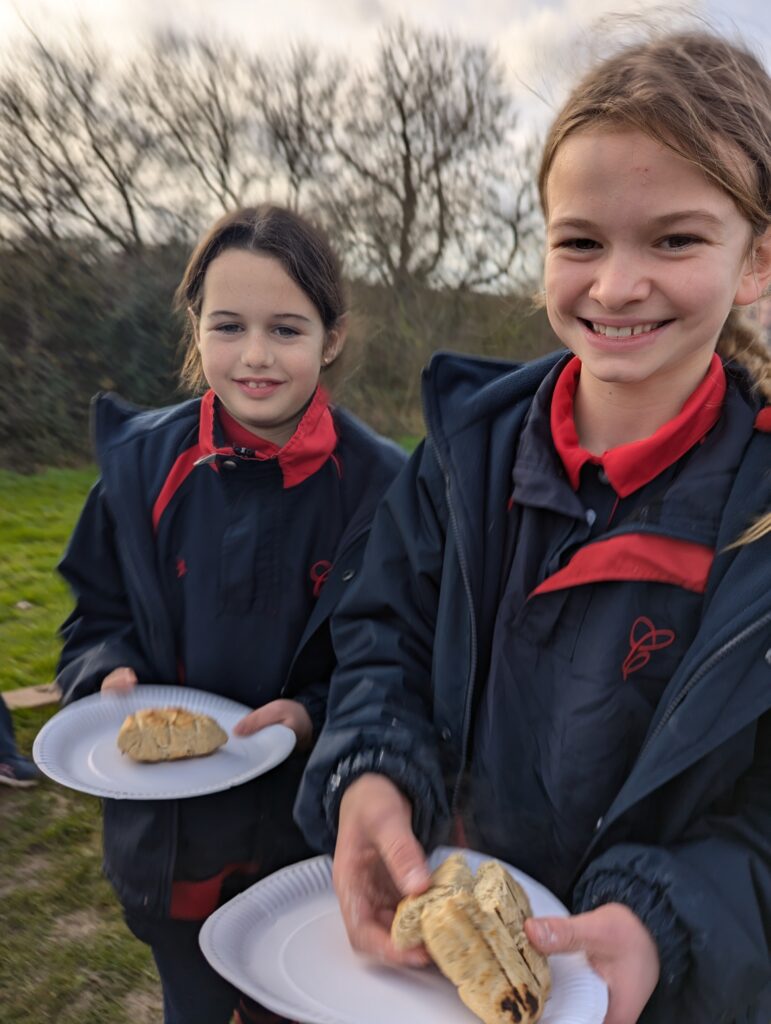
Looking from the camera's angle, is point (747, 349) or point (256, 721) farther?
point (256, 721)

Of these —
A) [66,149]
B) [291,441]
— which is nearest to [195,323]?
[291,441]

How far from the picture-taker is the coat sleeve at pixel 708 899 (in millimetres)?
1304

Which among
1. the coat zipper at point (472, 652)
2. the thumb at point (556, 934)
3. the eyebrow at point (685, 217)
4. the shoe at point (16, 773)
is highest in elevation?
the eyebrow at point (685, 217)

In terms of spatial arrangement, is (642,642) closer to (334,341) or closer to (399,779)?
(399,779)

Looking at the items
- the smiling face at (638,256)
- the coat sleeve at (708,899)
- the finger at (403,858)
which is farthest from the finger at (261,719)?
the smiling face at (638,256)

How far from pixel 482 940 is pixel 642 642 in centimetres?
50

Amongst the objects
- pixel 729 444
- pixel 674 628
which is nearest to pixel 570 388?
pixel 729 444

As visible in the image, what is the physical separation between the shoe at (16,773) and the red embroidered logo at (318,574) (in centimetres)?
241

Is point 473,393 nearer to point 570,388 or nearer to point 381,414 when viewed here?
point 570,388

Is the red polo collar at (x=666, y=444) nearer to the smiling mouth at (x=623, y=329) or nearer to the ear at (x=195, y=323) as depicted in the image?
the smiling mouth at (x=623, y=329)

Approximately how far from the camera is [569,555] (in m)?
1.51

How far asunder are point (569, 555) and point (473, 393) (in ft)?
1.35

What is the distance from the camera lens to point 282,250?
7.18 feet

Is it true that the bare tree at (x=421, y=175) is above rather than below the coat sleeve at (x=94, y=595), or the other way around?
above
